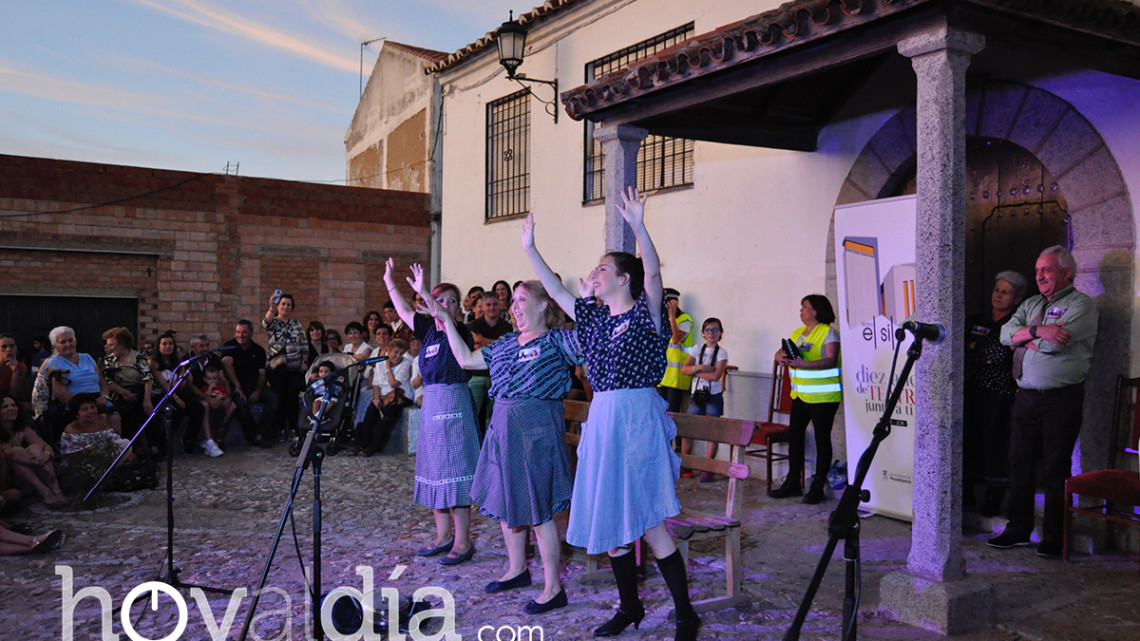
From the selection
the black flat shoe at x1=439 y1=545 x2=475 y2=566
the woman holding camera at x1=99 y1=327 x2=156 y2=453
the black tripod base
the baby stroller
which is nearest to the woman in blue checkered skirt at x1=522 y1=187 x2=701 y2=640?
the baby stroller

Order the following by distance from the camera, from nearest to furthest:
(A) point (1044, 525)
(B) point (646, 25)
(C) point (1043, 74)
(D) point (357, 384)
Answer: (D) point (357, 384), (A) point (1044, 525), (C) point (1043, 74), (B) point (646, 25)

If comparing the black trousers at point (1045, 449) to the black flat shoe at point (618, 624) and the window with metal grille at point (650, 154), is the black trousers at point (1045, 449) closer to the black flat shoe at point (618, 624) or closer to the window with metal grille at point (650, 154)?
the black flat shoe at point (618, 624)

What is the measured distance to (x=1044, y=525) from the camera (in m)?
5.66

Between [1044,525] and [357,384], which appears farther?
[1044,525]

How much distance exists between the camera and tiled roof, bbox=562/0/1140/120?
4535mm

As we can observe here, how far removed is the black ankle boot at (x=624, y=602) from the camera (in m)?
4.29

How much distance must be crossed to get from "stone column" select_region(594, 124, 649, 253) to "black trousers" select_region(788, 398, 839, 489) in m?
2.05

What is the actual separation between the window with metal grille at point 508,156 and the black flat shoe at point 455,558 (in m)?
7.34

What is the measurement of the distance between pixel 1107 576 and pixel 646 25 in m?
7.28

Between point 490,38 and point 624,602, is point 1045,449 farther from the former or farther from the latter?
point 490,38

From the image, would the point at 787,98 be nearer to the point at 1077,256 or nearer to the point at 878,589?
Result: the point at 1077,256

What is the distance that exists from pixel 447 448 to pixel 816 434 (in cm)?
334

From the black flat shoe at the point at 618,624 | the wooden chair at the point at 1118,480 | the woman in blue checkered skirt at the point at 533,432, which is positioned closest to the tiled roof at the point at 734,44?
the woman in blue checkered skirt at the point at 533,432

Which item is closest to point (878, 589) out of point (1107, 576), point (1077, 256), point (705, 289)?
point (1107, 576)
